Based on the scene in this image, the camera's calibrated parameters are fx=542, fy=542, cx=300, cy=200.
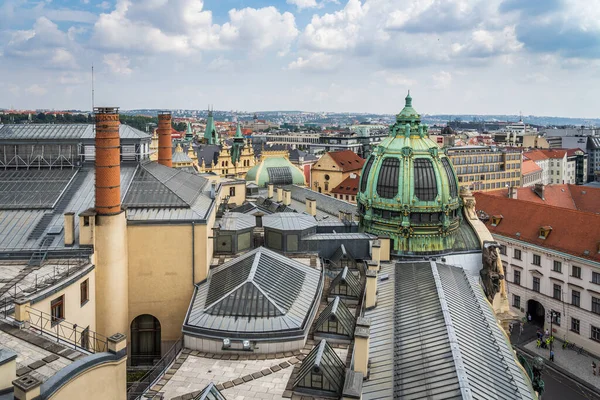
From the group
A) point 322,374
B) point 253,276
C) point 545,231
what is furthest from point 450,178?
point 322,374

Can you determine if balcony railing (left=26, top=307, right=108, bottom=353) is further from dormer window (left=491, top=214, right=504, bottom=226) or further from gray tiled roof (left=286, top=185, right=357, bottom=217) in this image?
dormer window (left=491, top=214, right=504, bottom=226)

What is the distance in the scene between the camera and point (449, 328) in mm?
26484

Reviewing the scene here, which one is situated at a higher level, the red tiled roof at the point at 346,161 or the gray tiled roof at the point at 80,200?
the red tiled roof at the point at 346,161

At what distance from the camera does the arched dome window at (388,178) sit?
140ft

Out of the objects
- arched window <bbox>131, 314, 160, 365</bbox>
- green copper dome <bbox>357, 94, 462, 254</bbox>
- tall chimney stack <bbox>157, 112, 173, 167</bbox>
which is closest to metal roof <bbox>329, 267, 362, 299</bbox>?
green copper dome <bbox>357, 94, 462, 254</bbox>

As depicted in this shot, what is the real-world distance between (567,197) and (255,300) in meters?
67.4

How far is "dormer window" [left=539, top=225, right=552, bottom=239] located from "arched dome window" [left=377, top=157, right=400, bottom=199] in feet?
77.5

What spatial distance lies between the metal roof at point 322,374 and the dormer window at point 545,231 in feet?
134

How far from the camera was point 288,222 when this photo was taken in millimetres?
42375

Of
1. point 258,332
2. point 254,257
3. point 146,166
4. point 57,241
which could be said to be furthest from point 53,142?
point 258,332

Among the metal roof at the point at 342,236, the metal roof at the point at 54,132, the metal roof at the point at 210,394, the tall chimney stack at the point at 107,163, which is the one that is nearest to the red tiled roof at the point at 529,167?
the metal roof at the point at 342,236

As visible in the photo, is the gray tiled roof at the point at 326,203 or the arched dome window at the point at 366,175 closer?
the arched dome window at the point at 366,175

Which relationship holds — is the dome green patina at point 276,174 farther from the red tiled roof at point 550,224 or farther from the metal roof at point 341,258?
the metal roof at point 341,258

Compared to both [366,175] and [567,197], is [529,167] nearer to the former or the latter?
[567,197]
